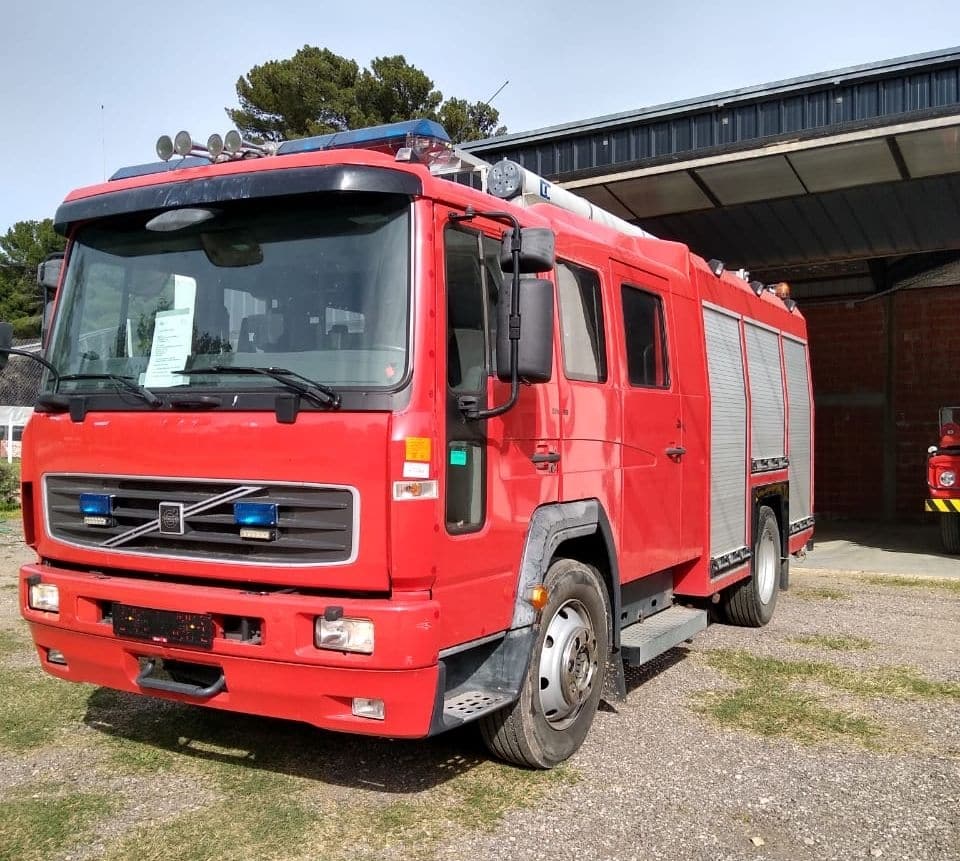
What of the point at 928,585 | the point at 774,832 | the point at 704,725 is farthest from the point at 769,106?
the point at 774,832

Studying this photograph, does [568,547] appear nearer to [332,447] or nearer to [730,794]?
[730,794]

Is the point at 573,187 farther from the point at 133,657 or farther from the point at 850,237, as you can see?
the point at 133,657

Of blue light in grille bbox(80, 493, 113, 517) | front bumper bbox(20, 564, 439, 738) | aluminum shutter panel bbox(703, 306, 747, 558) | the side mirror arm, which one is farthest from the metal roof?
blue light in grille bbox(80, 493, 113, 517)

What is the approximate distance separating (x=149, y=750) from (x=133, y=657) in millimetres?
859

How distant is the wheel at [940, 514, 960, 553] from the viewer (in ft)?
43.0

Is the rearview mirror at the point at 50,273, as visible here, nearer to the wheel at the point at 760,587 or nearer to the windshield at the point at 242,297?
the windshield at the point at 242,297

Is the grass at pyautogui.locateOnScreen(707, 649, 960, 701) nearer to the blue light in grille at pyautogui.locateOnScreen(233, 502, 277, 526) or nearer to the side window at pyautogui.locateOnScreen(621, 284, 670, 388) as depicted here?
→ the side window at pyautogui.locateOnScreen(621, 284, 670, 388)

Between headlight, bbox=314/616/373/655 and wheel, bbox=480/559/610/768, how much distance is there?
1.02m

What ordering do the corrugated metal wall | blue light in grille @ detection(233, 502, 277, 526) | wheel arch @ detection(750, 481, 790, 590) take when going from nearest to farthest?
1. blue light in grille @ detection(233, 502, 277, 526)
2. wheel arch @ detection(750, 481, 790, 590)
3. the corrugated metal wall

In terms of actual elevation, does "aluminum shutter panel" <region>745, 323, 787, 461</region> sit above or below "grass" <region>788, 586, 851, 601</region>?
above

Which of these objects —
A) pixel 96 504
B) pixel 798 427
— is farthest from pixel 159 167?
pixel 798 427

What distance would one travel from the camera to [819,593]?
1008 centimetres

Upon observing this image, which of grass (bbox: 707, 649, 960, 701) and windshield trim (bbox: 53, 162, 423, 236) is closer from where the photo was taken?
windshield trim (bbox: 53, 162, 423, 236)

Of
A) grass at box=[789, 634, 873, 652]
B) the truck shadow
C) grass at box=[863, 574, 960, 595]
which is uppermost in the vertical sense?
the truck shadow
